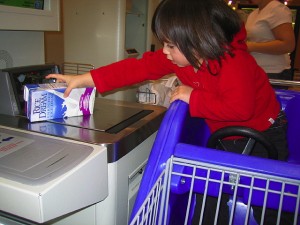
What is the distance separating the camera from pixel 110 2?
1698mm

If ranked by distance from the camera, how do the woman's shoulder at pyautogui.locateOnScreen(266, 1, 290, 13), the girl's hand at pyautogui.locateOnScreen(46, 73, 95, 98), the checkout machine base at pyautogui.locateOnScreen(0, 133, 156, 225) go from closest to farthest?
the checkout machine base at pyautogui.locateOnScreen(0, 133, 156, 225) < the girl's hand at pyautogui.locateOnScreen(46, 73, 95, 98) < the woman's shoulder at pyautogui.locateOnScreen(266, 1, 290, 13)

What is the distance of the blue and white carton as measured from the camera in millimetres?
786

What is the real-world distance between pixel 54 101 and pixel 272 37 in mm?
1171

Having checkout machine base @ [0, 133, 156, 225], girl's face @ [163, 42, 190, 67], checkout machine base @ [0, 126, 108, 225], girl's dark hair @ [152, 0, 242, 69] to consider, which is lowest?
checkout machine base @ [0, 133, 156, 225]

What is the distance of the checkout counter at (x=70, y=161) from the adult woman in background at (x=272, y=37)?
0.74m

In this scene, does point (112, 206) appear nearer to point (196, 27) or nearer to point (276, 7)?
point (196, 27)

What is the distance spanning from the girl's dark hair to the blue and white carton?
Result: 305 mm

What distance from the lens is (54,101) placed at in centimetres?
83

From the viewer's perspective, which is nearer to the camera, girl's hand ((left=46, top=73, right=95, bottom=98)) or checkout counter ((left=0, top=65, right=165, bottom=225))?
checkout counter ((left=0, top=65, right=165, bottom=225))

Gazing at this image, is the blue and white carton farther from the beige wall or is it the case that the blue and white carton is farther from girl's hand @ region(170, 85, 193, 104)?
the beige wall

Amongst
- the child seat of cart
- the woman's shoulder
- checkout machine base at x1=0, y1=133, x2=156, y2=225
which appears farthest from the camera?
the woman's shoulder

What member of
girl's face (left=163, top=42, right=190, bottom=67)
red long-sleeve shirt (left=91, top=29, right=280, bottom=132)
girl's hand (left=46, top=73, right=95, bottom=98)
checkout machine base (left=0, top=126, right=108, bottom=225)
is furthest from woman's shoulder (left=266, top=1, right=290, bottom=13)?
checkout machine base (left=0, top=126, right=108, bottom=225)

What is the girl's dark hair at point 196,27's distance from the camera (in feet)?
2.46

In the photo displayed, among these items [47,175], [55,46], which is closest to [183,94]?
[47,175]
